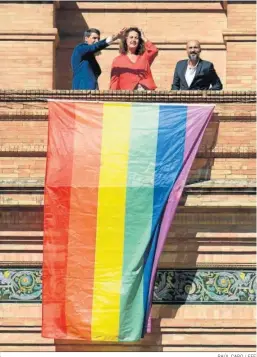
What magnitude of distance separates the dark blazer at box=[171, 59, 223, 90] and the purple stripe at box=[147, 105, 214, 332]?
0.88 m

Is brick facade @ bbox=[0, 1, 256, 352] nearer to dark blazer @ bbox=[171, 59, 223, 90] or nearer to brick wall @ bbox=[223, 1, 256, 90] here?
dark blazer @ bbox=[171, 59, 223, 90]

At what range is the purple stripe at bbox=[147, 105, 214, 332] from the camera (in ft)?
67.0

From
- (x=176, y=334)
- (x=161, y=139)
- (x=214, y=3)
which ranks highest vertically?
(x=214, y=3)

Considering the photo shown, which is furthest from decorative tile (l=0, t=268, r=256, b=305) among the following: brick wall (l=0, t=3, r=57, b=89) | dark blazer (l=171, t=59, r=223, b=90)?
brick wall (l=0, t=3, r=57, b=89)

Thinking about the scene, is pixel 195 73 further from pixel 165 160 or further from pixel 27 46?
pixel 27 46

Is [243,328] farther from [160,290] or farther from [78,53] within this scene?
[78,53]

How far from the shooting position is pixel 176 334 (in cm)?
2072

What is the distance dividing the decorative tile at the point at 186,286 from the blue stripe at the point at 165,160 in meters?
0.40

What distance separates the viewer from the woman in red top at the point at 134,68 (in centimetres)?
2166

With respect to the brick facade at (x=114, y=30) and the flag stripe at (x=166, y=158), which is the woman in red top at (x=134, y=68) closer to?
the flag stripe at (x=166, y=158)

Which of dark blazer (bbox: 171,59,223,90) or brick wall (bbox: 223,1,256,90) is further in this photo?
brick wall (bbox: 223,1,256,90)

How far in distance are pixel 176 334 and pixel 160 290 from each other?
46 centimetres

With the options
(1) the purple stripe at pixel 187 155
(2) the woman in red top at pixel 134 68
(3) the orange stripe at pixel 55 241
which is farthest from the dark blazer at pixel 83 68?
(1) the purple stripe at pixel 187 155

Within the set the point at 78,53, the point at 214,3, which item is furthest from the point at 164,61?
the point at 78,53
